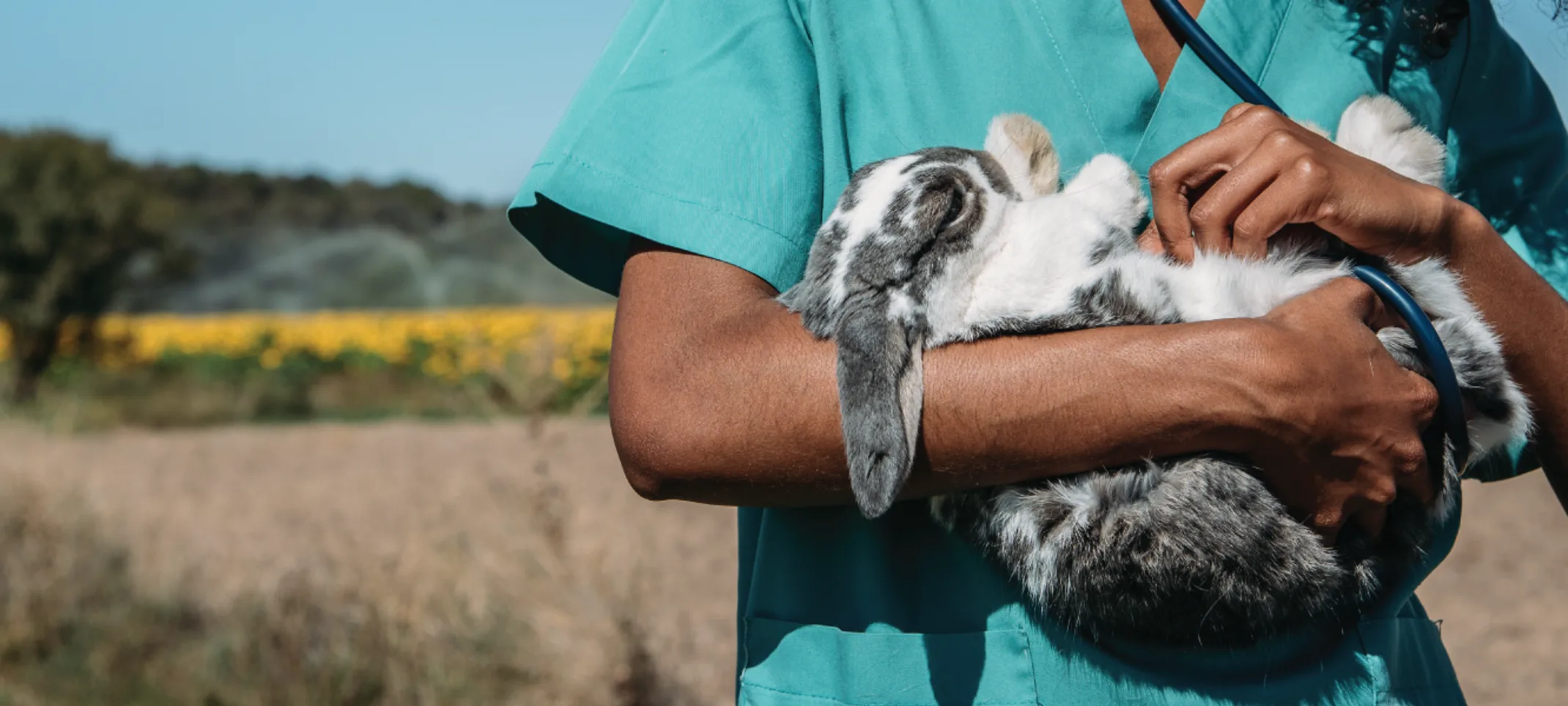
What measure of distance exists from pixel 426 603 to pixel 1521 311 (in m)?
4.79

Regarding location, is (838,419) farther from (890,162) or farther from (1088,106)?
(1088,106)

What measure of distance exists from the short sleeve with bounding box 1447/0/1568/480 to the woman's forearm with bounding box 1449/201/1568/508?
25cm

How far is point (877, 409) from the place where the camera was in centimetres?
127

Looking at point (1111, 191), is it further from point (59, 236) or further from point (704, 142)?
point (59, 236)

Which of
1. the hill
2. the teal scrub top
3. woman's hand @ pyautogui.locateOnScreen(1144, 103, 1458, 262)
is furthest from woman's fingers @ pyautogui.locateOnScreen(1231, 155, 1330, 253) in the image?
the hill

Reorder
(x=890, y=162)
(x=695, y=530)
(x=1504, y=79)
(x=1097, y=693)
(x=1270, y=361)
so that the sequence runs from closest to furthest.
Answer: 1. (x=1270, y=361)
2. (x=1097, y=693)
3. (x=890, y=162)
4. (x=1504, y=79)
5. (x=695, y=530)

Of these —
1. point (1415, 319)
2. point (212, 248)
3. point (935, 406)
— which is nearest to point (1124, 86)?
point (1415, 319)

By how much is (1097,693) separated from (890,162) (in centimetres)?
72

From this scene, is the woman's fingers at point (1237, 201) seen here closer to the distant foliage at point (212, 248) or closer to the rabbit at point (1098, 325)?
the rabbit at point (1098, 325)

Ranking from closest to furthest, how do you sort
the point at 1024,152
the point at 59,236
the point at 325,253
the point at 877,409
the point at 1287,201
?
the point at 877,409 < the point at 1287,201 < the point at 1024,152 < the point at 59,236 < the point at 325,253

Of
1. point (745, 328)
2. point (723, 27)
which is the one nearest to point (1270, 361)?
point (745, 328)

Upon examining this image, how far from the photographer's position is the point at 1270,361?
4.17 feet

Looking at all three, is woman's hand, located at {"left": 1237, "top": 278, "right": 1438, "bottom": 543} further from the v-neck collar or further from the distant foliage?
the distant foliage

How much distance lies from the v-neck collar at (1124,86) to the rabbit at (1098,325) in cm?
7
